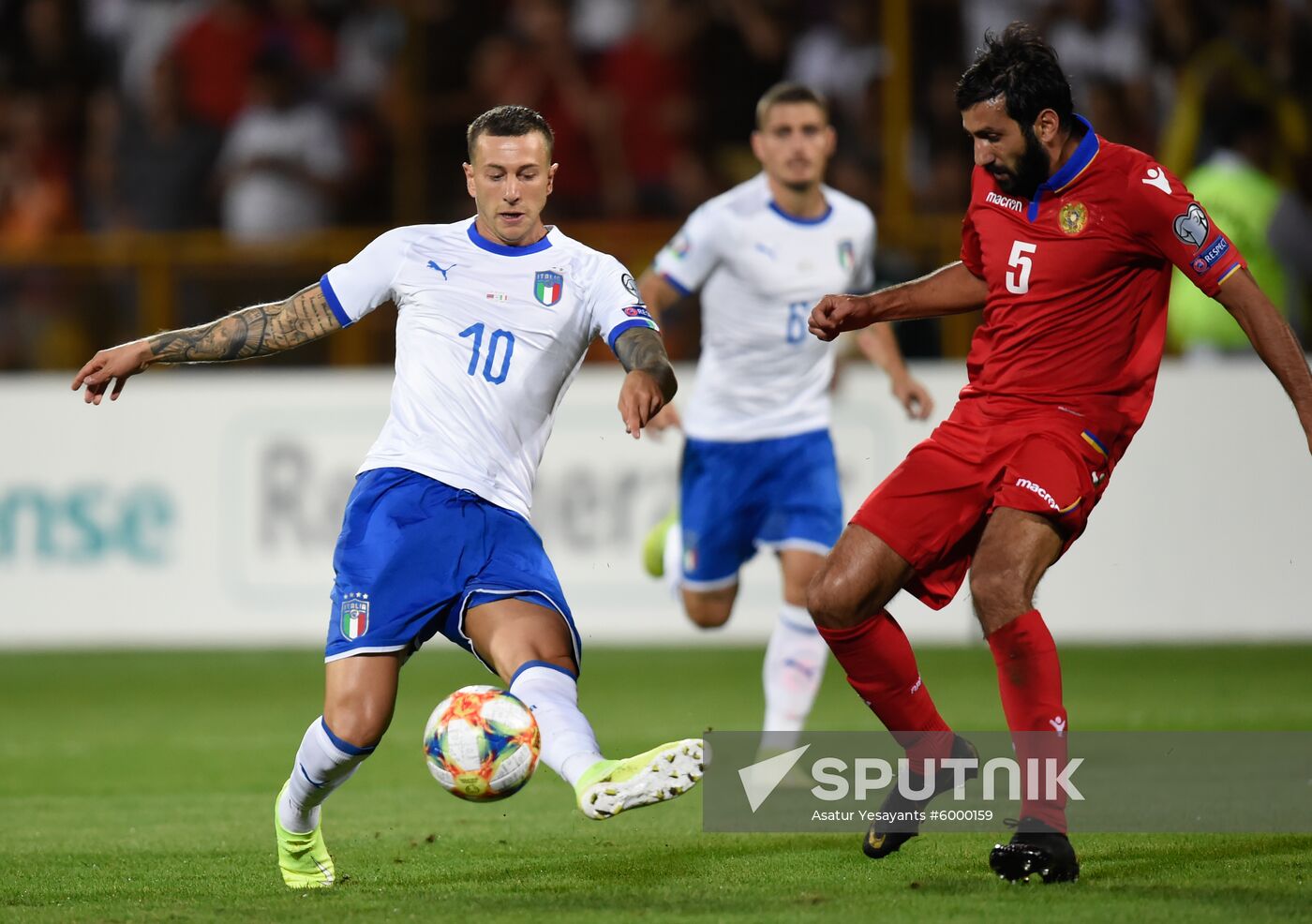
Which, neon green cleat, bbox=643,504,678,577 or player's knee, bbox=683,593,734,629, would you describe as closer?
player's knee, bbox=683,593,734,629

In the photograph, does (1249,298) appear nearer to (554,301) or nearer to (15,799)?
(554,301)

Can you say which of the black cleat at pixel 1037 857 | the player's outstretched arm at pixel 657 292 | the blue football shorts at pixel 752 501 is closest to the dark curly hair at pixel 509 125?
the black cleat at pixel 1037 857

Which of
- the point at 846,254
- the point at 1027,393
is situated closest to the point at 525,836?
the point at 1027,393

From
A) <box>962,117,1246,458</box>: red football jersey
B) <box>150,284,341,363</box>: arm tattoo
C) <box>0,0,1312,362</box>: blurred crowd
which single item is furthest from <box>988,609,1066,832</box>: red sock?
<box>0,0,1312,362</box>: blurred crowd

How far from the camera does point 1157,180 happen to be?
5551 mm

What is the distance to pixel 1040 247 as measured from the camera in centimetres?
572

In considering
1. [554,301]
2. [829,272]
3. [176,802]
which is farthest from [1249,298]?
[176,802]

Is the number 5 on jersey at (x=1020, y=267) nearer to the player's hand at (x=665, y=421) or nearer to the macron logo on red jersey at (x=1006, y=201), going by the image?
the macron logo on red jersey at (x=1006, y=201)

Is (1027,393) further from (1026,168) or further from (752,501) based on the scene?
(752,501)

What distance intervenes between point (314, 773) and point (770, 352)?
3.54 metres

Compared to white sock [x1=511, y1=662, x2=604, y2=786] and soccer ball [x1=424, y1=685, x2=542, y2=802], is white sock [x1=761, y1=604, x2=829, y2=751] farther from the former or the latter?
soccer ball [x1=424, y1=685, x2=542, y2=802]

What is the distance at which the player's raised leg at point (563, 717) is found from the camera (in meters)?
4.80

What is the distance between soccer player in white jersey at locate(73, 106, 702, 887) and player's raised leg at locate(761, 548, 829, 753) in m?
2.47

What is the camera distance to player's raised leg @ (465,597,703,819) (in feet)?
15.8
